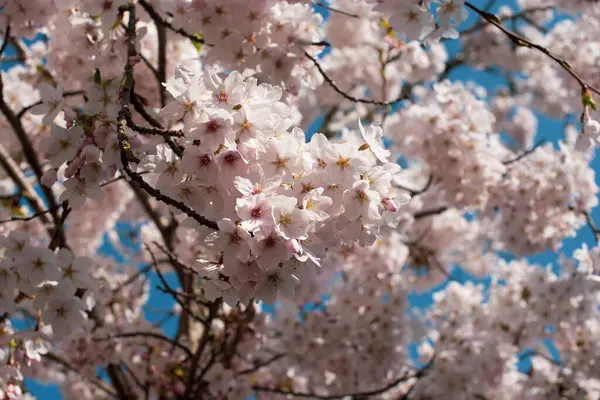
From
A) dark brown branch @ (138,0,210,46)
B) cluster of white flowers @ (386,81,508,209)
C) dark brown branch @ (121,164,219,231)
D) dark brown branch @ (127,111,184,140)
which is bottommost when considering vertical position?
dark brown branch @ (121,164,219,231)

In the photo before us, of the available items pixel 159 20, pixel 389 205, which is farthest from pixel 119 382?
pixel 389 205

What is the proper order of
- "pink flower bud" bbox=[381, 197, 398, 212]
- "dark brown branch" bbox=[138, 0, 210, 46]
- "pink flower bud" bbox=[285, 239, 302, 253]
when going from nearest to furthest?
"pink flower bud" bbox=[285, 239, 302, 253], "pink flower bud" bbox=[381, 197, 398, 212], "dark brown branch" bbox=[138, 0, 210, 46]

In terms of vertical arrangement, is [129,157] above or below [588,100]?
below

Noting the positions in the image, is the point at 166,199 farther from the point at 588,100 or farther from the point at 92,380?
the point at 92,380

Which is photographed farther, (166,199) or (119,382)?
(119,382)

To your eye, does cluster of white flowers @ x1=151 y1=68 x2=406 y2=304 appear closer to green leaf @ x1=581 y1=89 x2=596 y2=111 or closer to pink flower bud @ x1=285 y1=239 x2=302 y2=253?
pink flower bud @ x1=285 y1=239 x2=302 y2=253

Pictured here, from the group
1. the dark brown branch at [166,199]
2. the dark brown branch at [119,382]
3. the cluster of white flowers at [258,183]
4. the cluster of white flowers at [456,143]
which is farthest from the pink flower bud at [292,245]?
the dark brown branch at [119,382]

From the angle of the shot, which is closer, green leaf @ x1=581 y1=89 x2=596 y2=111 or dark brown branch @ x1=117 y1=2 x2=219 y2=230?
dark brown branch @ x1=117 y1=2 x2=219 y2=230

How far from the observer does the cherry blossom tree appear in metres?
1.67

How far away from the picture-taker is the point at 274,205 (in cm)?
Answer: 153

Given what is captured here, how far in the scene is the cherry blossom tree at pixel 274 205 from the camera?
1672mm

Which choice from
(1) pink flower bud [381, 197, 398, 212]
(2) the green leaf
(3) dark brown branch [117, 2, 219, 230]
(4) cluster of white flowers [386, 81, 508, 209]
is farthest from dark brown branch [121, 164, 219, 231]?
(4) cluster of white flowers [386, 81, 508, 209]

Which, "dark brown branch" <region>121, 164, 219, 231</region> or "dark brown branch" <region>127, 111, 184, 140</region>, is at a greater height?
"dark brown branch" <region>127, 111, 184, 140</region>

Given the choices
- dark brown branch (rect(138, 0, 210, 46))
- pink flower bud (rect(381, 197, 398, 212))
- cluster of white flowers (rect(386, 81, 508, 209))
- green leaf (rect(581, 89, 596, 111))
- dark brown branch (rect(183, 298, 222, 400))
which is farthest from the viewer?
cluster of white flowers (rect(386, 81, 508, 209))
